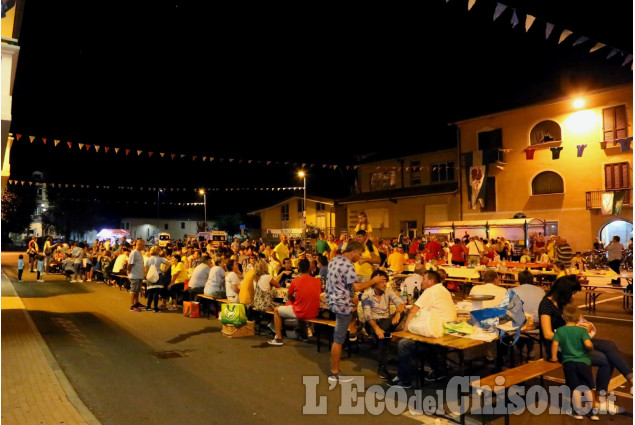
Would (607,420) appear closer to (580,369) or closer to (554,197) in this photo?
(580,369)

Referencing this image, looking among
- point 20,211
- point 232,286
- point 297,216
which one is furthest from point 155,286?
point 20,211

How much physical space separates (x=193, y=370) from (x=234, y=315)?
218 centimetres

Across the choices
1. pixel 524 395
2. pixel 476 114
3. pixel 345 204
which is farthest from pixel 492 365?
pixel 345 204

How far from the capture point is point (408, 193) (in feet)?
107

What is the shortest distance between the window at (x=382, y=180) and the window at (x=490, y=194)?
8.08 m

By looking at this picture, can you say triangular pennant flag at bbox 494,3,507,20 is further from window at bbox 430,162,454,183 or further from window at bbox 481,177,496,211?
window at bbox 430,162,454,183

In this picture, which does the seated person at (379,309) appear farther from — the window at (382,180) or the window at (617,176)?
the window at (382,180)

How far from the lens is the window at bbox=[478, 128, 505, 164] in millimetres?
28328

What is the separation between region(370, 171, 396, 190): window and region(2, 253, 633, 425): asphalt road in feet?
81.9

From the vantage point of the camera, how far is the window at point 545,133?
86.0 feet

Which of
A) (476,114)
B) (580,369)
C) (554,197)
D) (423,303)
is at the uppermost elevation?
(476,114)

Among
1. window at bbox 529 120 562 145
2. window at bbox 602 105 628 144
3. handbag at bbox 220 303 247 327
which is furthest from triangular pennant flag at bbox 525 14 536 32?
window at bbox 529 120 562 145

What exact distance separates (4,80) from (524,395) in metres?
6.51

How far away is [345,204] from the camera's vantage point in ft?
124
